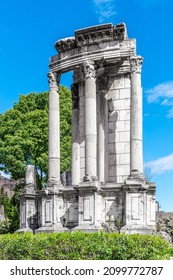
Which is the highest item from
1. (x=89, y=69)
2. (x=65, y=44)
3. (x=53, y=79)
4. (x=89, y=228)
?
(x=65, y=44)

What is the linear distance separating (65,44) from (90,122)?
176 inches

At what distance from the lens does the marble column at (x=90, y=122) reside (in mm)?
19562

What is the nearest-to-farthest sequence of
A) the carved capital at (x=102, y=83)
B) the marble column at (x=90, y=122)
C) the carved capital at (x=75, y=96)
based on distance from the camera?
the marble column at (x=90, y=122) < the carved capital at (x=102, y=83) < the carved capital at (x=75, y=96)

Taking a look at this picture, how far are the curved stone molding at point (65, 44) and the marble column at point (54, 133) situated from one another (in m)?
1.29

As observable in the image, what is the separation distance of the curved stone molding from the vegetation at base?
416 inches

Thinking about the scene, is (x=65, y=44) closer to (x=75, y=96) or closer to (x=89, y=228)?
(x=75, y=96)

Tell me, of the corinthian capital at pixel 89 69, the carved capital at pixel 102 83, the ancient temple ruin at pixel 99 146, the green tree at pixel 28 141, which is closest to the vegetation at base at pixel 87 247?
the ancient temple ruin at pixel 99 146

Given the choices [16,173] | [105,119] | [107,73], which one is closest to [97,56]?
[107,73]

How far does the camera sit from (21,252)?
1405cm

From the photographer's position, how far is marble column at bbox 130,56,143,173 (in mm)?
19109

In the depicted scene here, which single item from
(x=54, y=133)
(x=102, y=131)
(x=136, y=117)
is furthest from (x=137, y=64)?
(x=54, y=133)

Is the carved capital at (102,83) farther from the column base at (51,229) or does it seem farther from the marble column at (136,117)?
the column base at (51,229)

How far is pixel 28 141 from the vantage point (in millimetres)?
37156

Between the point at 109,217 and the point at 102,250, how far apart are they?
6.56 m
